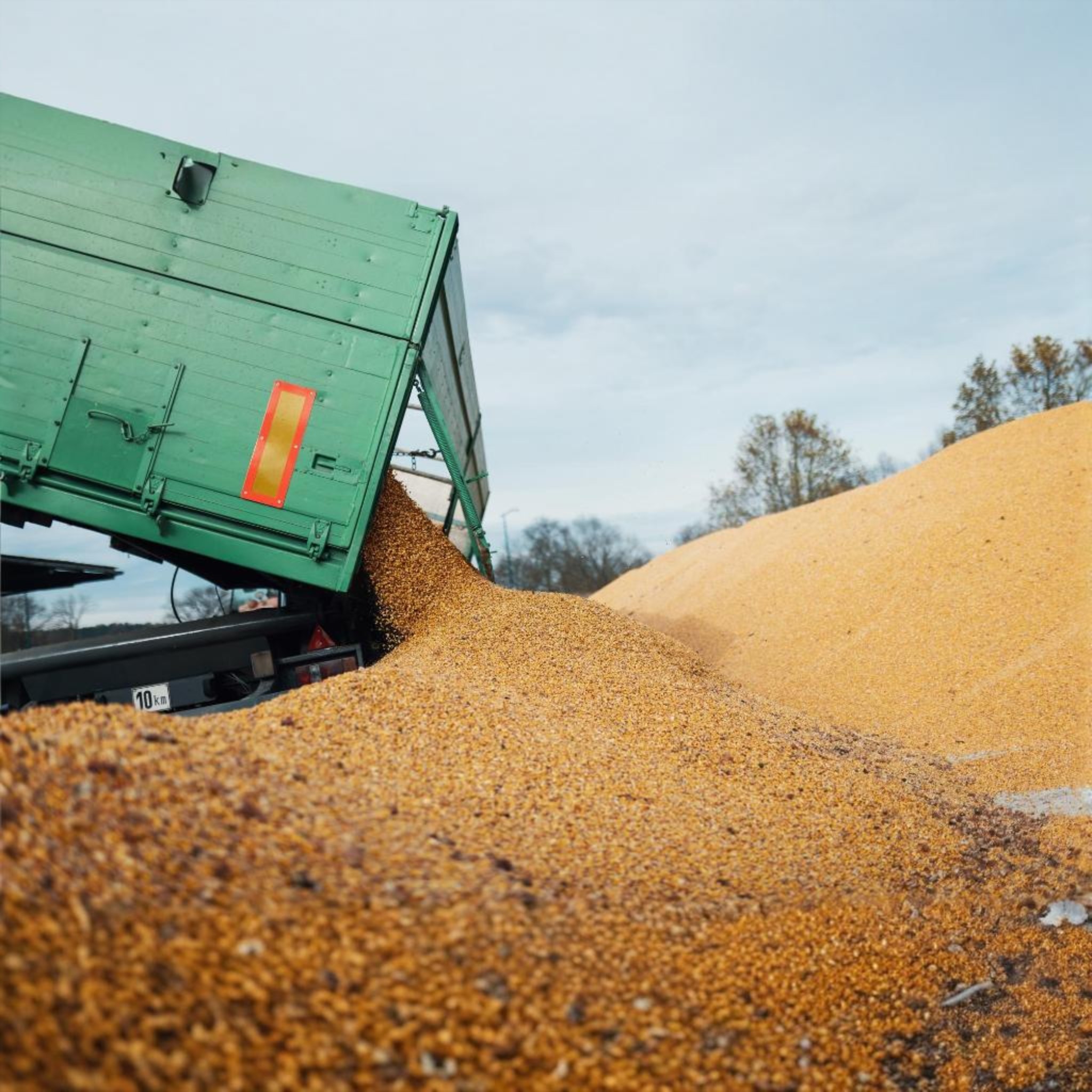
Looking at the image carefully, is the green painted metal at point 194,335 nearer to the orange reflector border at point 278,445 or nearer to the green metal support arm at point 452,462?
the orange reflector border at point 278,445

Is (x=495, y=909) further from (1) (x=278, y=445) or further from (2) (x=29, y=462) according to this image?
(2) (x=29, y=462)

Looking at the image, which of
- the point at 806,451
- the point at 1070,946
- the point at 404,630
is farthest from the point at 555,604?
the point at 806,451

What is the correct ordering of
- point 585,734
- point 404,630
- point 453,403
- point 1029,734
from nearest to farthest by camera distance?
point 585,734 < point 404,630 < point 453,403 < point 1029,734

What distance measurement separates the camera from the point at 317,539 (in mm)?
4645

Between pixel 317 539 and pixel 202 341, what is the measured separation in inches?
46.6

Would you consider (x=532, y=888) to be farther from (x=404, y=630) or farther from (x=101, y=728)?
Result: (x=404, y=630)

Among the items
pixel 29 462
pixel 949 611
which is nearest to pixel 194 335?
pixel 29 462

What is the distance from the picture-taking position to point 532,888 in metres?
2.70

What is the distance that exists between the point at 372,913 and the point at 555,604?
4.11 metres

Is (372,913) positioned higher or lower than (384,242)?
lower

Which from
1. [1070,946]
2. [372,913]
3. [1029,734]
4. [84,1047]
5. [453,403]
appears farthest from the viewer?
[1029,734]

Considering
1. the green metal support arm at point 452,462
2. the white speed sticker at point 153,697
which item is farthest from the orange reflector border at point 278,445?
the white speed sticker at point 153,697

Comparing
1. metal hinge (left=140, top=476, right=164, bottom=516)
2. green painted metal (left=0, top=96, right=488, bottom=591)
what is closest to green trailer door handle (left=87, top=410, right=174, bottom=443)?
green painted metal (left=0, top=96, right=488, bottom=591)

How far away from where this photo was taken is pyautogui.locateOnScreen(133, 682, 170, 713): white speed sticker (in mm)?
4562
